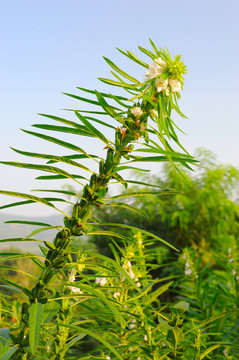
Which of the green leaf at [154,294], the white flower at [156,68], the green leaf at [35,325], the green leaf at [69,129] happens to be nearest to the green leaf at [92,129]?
the green leaf at [69,129]

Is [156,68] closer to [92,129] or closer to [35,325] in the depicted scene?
[92,129]

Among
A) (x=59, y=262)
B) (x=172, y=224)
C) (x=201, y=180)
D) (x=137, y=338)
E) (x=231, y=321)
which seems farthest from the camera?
(x=201, y=180)


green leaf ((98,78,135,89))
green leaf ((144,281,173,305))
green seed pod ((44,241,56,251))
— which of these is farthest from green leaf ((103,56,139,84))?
green leaf ((144,281,173,305))

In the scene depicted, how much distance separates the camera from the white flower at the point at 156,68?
1.62 ft

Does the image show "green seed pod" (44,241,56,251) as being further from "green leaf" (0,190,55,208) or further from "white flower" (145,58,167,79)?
"white flower" (145,58,167,79)

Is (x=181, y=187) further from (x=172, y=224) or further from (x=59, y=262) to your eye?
(x=59, y=262)

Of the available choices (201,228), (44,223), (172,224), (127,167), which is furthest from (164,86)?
(201,228)

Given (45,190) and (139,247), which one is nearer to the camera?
(45,190)

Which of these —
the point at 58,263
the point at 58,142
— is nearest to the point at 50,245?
the point at 58,263

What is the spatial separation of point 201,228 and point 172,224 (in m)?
0.92

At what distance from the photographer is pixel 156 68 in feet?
1.62

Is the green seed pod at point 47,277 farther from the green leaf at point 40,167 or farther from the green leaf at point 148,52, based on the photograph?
the green leaf at point 148,52

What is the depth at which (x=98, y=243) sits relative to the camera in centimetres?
761

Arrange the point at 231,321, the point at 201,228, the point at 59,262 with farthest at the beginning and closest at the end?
the point at 201,228 → the point at 231,321 → the point at 59,262
